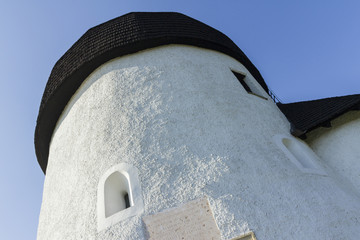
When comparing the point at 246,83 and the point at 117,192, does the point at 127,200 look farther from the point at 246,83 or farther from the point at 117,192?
the point at 246,83

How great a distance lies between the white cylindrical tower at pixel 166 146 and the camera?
3443 mm

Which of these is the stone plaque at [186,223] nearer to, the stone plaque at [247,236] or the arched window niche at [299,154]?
the stone plaque at [247,236]

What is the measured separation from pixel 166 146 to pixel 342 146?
325 cm

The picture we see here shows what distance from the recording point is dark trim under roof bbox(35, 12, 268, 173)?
227 inches

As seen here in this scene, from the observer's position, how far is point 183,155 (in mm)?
3926

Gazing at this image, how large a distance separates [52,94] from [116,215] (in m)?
3.48

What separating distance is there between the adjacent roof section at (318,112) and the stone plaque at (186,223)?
2727 millimetres

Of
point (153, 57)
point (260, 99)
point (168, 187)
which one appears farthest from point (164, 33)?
point (168, 187)

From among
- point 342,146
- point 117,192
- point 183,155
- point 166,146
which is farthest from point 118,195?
point 342,146

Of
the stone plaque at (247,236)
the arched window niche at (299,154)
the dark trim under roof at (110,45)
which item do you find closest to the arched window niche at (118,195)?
the stone plaque at (247,236)

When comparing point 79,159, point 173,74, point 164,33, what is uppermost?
point 164,33

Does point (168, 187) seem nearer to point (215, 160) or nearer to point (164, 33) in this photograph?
point (215, 160)

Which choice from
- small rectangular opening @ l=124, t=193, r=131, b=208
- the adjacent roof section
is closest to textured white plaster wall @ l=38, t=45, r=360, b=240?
the adjacent roof section

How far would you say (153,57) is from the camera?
564 centimetres
